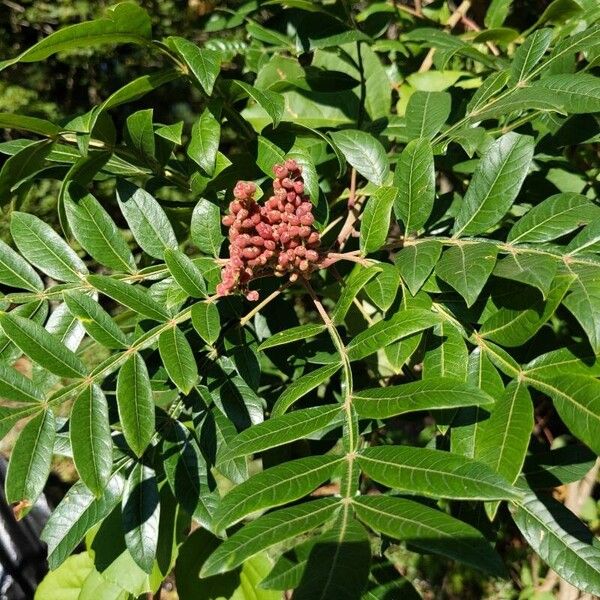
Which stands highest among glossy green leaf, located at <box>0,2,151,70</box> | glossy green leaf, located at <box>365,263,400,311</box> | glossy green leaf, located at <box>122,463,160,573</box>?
glossy green leaf, located at <box>0,2,151,70</box>

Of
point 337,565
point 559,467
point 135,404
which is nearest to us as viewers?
point 337,565

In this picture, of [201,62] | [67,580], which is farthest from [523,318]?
[67,580]

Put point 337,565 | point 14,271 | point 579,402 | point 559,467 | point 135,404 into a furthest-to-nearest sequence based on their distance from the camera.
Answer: point 14,271
point 559,467
point 135,404
point 579,402
point 337,565

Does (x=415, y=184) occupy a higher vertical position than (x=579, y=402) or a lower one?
higher

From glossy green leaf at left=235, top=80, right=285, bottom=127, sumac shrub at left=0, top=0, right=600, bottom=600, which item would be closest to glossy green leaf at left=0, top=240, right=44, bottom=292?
sumac shrub at left=0, top=0, right=600, bottom=600

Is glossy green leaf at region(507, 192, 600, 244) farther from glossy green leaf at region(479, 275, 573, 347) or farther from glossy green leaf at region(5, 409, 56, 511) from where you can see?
glossy green leaf at region(5, 409, 56, 511)

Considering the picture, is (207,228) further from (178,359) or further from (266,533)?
(266,533)

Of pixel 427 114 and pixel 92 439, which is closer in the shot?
pixel 92 439

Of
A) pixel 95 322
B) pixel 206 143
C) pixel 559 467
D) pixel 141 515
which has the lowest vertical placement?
pixel 559 467
